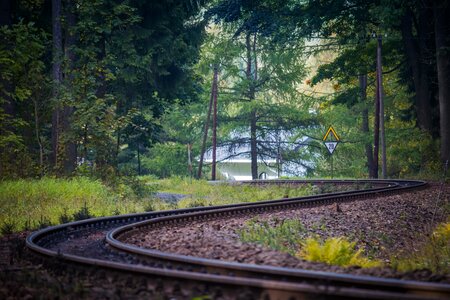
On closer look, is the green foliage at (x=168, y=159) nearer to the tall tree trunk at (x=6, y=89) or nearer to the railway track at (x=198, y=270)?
the tall tree trunk at (x=6, y=89)

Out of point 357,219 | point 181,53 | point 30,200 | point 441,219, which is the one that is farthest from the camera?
point 181,53

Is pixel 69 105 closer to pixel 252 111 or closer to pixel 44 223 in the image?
pixel 44 223

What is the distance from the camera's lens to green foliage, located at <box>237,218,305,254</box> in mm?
10266

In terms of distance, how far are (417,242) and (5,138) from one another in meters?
12.7

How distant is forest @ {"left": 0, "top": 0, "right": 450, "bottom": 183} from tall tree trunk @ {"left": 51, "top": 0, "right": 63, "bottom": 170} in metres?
0.06

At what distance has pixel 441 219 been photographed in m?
14.8

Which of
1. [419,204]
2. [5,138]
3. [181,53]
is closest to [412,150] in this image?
[181,53]

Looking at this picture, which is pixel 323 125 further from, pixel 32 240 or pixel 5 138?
pixel 32 240

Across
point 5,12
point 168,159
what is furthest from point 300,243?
point 168,159

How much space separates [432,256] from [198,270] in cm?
462

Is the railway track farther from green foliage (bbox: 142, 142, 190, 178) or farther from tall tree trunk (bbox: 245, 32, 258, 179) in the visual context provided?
green foliage (bbox: 142, 142, 190, 178)

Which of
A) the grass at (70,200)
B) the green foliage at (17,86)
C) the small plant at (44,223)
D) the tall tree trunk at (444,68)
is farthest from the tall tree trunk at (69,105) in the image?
the tall tree trunk at (444,68)

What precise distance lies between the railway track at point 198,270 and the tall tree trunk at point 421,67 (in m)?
21.6

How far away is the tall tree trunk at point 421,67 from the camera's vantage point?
31.4 m
